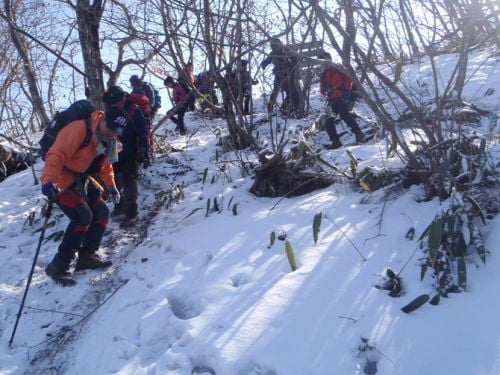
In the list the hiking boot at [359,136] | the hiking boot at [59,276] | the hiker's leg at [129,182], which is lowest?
the hiking boot at [59,276]

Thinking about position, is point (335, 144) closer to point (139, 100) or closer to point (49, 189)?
point (139, 100)

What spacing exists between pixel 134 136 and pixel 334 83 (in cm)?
329

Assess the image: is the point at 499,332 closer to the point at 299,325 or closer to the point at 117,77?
the point at 299,325

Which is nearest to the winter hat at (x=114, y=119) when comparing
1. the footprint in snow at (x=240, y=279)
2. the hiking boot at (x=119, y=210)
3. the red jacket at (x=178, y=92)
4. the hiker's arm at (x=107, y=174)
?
the hiker's arm at (x=107, y=174)

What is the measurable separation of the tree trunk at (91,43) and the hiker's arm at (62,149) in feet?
10.0

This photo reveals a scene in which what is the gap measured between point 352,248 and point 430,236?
0.69 meters

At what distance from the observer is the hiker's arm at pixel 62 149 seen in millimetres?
3543

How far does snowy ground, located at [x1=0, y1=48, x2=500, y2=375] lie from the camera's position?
2.49 metres

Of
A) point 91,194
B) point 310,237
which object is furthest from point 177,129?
point 310,237

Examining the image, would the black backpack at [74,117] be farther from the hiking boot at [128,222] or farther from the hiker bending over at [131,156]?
the hiking boot at [128,222]

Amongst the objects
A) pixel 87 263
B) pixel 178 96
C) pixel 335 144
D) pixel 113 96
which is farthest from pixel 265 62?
pixel 178 96

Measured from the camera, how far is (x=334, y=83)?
6.86m

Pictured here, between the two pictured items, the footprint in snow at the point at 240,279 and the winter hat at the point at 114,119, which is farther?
the winter hat at the point at 114,119

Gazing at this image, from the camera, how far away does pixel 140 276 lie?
3.93 m
